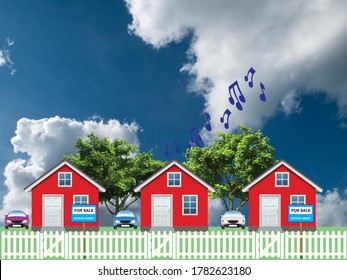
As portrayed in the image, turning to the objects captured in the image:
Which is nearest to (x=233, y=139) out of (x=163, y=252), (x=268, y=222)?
(x=268, y=222)

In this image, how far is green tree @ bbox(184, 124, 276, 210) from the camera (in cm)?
4909

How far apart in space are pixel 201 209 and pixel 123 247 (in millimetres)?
17227

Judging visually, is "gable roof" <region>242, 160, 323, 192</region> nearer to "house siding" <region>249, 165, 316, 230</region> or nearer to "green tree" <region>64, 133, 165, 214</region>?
"house siding" <region>249, 165, 316, 230</region>

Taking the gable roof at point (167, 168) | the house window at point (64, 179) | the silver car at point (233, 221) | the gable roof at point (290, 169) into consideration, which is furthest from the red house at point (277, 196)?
the house window at point (64, 179)

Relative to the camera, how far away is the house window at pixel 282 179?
128 feet

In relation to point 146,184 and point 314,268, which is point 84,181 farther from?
point 314,268

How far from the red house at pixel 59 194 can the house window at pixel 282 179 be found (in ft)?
45.4

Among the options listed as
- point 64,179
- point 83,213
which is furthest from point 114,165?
point 83,213

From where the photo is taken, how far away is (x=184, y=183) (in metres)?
38.3

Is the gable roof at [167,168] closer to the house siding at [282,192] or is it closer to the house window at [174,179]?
the house window at [174,179]

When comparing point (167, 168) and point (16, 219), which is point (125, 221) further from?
point (16, 219)

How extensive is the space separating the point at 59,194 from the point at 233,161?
1898cm

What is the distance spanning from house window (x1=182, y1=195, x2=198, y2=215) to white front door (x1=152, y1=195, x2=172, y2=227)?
1.16m

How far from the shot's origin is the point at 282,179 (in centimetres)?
3906
